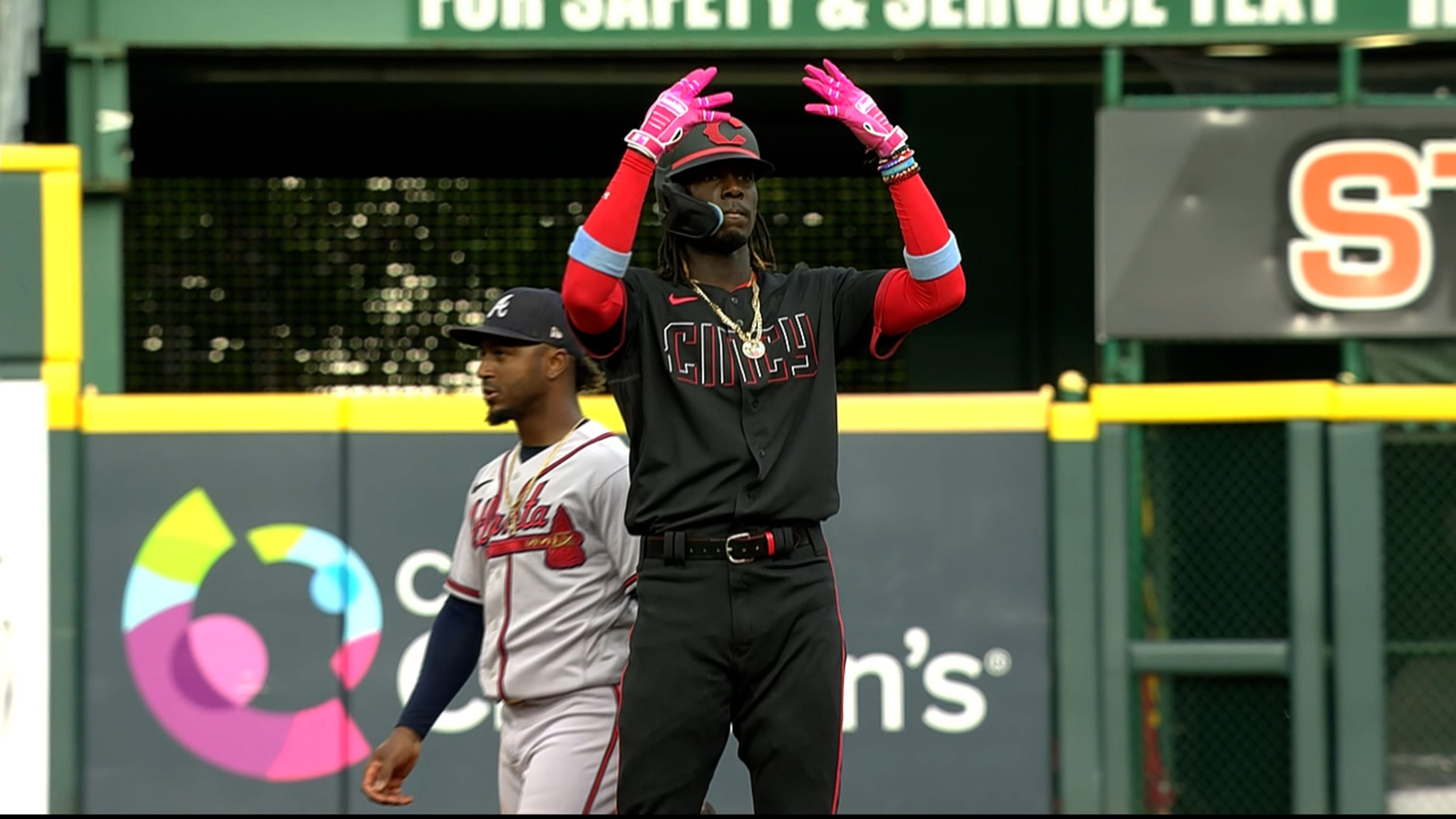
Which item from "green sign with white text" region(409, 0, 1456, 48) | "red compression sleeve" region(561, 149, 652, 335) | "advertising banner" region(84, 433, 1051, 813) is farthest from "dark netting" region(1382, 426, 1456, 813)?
"red compression sleeve" region(561, 149, 652, 335)

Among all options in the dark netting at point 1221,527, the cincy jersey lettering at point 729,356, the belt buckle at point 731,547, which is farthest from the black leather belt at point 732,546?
the dark netting at point 1221,527

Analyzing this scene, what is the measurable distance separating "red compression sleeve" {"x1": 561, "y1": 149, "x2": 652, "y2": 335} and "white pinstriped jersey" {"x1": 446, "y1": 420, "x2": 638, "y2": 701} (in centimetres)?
76

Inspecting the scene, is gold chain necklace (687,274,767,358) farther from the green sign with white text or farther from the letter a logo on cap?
the green sign with white text

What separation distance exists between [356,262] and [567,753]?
A: 7399 millimetres

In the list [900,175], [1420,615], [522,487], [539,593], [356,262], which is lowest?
[1420,615]

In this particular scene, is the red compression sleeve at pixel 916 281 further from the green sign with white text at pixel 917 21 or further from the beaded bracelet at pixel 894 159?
the green sign with white text at pixel 917 21

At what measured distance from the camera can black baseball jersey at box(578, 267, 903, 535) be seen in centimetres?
384

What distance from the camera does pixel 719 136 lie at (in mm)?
3906

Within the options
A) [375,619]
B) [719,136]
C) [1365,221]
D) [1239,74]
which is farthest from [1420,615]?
[719,136]

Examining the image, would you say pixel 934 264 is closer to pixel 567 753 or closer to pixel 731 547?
pixel 731 547

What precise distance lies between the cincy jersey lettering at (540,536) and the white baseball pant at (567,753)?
12.7 inches

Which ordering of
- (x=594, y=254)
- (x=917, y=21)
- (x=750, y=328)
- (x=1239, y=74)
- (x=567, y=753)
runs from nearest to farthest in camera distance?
(x=594, y=254) < (x=750, y=328) < (x=567, y=753) < (x=1239, y=74) < (x=917, y=21)

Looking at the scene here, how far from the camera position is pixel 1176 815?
773 cm

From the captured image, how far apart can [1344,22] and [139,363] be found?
702 cm
